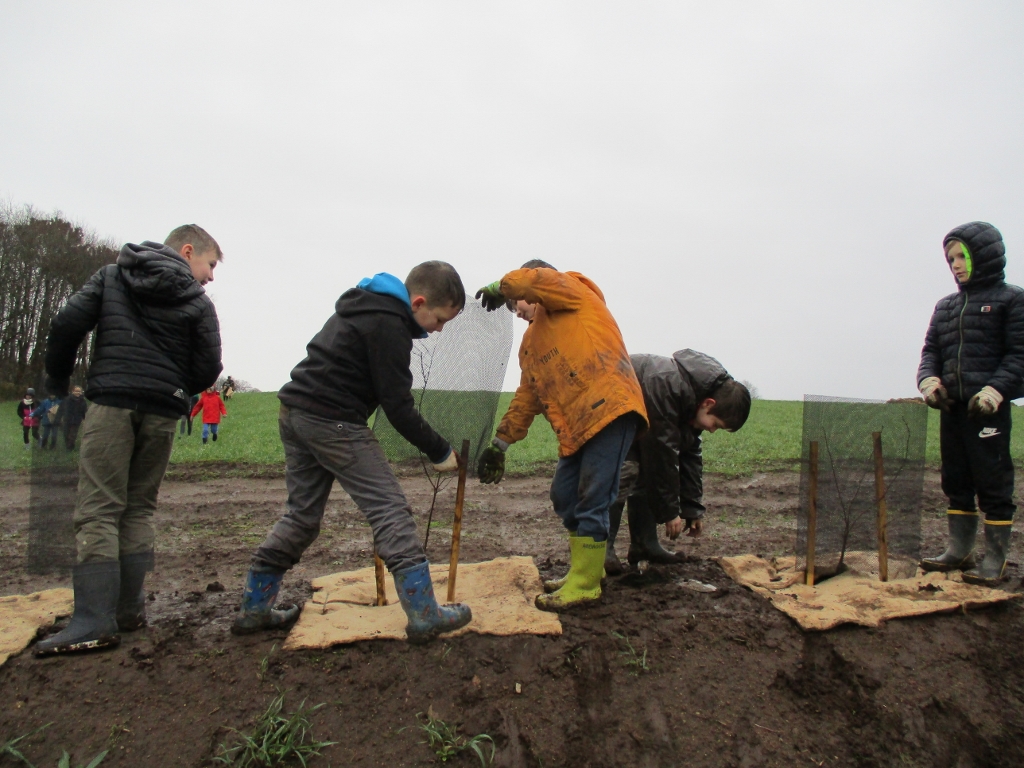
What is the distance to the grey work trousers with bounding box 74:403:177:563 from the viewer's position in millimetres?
2732

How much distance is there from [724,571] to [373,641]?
220 centimetres

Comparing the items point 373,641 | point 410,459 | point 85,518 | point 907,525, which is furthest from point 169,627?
point 907,525

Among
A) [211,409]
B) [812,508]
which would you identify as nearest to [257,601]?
[812,508]

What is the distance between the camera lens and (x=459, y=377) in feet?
11.4

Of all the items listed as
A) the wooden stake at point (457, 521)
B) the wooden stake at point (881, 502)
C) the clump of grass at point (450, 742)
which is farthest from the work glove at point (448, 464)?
the wooden stake at point (881, 502)

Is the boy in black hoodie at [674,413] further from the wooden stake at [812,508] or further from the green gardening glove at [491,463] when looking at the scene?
the green gardening glove at [491,463]

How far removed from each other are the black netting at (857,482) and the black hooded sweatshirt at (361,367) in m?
2.35

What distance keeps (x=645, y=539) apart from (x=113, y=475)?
9.40ft

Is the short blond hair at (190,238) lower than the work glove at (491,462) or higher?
higher

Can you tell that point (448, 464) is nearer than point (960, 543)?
Yes

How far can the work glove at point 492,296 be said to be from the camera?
10.5ft

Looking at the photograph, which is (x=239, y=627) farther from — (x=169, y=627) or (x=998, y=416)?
(x=998, y=416)

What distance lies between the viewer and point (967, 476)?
13.5 ft

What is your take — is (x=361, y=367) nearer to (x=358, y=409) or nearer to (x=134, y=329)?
(x=358, y=409)
